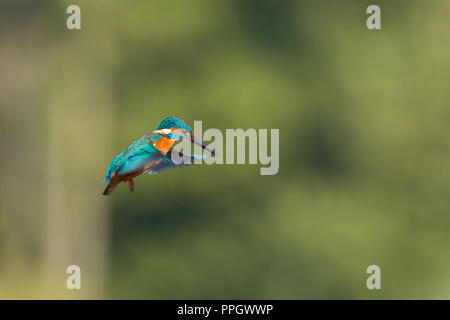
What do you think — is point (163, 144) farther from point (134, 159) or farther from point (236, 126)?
point (236, 126)

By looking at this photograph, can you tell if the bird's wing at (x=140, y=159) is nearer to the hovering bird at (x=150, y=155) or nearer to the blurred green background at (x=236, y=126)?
the hovering bird at (x=150, y=155)

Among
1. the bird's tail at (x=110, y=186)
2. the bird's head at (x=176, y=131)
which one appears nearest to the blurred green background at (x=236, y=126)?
the bird's head at (x=176, y=131)

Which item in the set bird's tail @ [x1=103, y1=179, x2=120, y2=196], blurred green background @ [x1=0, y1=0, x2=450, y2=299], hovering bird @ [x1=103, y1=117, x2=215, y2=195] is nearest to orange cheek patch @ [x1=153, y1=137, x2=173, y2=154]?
hovering bird @ [x1=103, y1=117, x2=215, y2=195]

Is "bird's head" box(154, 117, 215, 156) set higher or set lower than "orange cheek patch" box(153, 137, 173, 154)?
higher

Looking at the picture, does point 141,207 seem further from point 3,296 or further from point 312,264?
point 3,296

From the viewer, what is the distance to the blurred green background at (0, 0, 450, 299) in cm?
947

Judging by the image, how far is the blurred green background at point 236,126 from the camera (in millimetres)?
9469

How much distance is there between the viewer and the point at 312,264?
33.0 feet

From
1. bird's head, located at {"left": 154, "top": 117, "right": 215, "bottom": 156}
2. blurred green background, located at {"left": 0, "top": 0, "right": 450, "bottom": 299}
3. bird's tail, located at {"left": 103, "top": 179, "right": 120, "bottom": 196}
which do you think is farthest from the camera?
blurred green background, located at {"left": 0, "top": 0, "right": 450, "bottom": 299}

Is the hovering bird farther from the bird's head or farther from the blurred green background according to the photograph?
the blurred green background

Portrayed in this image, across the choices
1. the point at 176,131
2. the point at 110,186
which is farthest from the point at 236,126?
the point at 110,186
